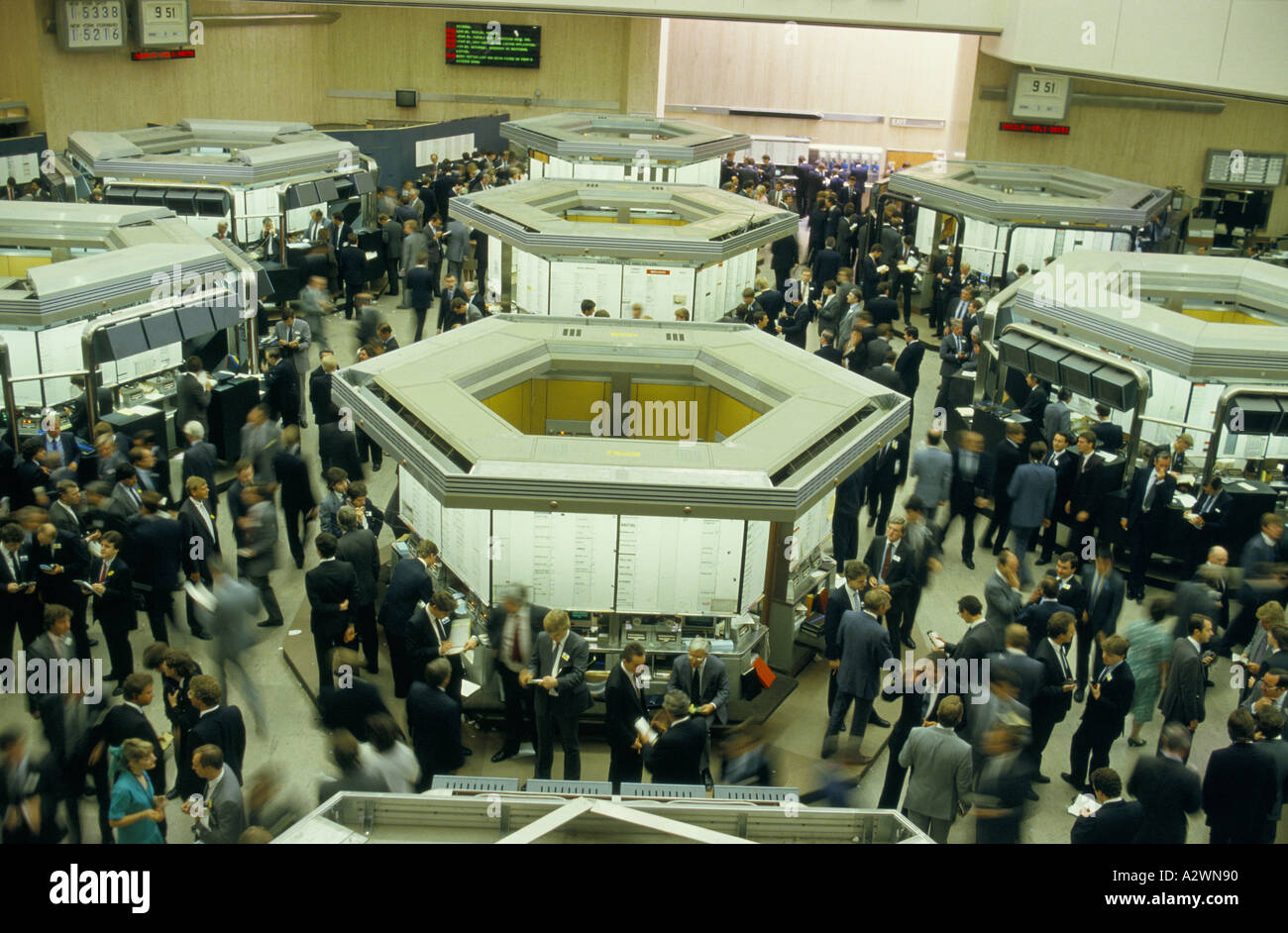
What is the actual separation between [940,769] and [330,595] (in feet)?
11.9

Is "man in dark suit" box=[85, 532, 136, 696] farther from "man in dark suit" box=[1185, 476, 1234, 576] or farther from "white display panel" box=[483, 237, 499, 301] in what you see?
"man in dark suit" box=[1185, 476, 1234, 576]

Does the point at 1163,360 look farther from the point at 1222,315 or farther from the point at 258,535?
the point at 258,535

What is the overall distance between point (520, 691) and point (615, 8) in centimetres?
1510

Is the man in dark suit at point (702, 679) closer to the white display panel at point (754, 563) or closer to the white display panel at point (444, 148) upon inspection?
the white display panel at point (754, 563)

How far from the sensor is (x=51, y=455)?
316 inches

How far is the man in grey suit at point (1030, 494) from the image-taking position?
881 cm

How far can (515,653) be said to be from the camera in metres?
6.89

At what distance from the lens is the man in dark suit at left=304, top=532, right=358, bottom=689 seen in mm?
7031

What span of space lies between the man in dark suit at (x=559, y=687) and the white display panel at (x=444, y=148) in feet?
53.3

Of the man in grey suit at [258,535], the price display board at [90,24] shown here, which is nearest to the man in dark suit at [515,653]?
the man in grey suit at [258,535]

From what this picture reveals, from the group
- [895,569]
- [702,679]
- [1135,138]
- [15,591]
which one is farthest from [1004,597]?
[1135,138]
